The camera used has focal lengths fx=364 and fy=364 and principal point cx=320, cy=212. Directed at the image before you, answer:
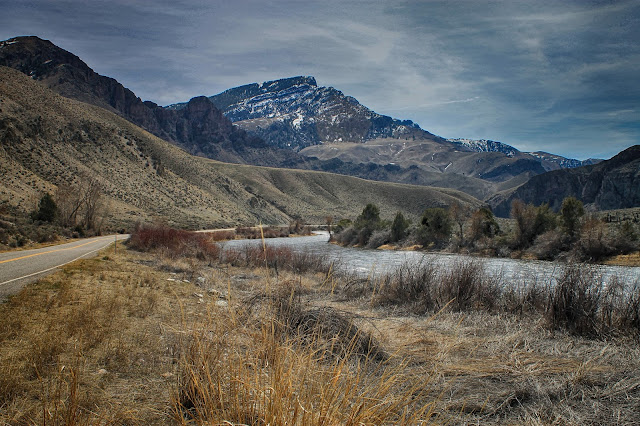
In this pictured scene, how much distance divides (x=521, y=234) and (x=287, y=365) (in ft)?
121

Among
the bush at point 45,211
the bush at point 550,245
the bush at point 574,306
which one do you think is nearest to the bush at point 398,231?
the bush at point 550,245

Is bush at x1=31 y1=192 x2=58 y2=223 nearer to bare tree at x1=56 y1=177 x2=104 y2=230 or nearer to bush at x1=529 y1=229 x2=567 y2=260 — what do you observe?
bare tree at x1=56 y1=177 x2=104 y2=230

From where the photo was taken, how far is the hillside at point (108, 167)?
5050cm

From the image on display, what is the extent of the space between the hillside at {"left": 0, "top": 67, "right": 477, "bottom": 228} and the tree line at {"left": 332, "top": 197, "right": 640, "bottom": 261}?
33829 millimetres

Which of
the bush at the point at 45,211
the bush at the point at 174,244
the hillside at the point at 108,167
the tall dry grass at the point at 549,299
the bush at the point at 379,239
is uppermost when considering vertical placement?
the hillside at the point at 108,167

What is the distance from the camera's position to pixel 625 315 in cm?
743

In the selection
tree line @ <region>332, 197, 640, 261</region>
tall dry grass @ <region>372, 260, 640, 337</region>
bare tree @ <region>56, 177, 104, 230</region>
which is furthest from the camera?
bare tree @ <region>56, 177, 104, 230</region>

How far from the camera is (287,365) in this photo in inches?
145

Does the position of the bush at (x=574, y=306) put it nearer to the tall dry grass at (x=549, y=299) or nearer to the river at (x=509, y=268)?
the tall dry grass at (x=549, y=299)

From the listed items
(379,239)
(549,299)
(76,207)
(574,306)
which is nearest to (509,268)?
(549,299)

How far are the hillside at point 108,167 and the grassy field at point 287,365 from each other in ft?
136

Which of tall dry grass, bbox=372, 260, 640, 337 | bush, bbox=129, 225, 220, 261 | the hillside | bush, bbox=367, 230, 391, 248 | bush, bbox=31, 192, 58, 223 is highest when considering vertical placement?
the hillside

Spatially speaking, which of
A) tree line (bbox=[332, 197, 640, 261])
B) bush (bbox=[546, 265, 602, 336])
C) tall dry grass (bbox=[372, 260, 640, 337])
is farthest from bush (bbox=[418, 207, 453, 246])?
bush (bbox=[546, 265, 602, 336])

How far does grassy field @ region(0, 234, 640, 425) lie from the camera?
2.46 meters
